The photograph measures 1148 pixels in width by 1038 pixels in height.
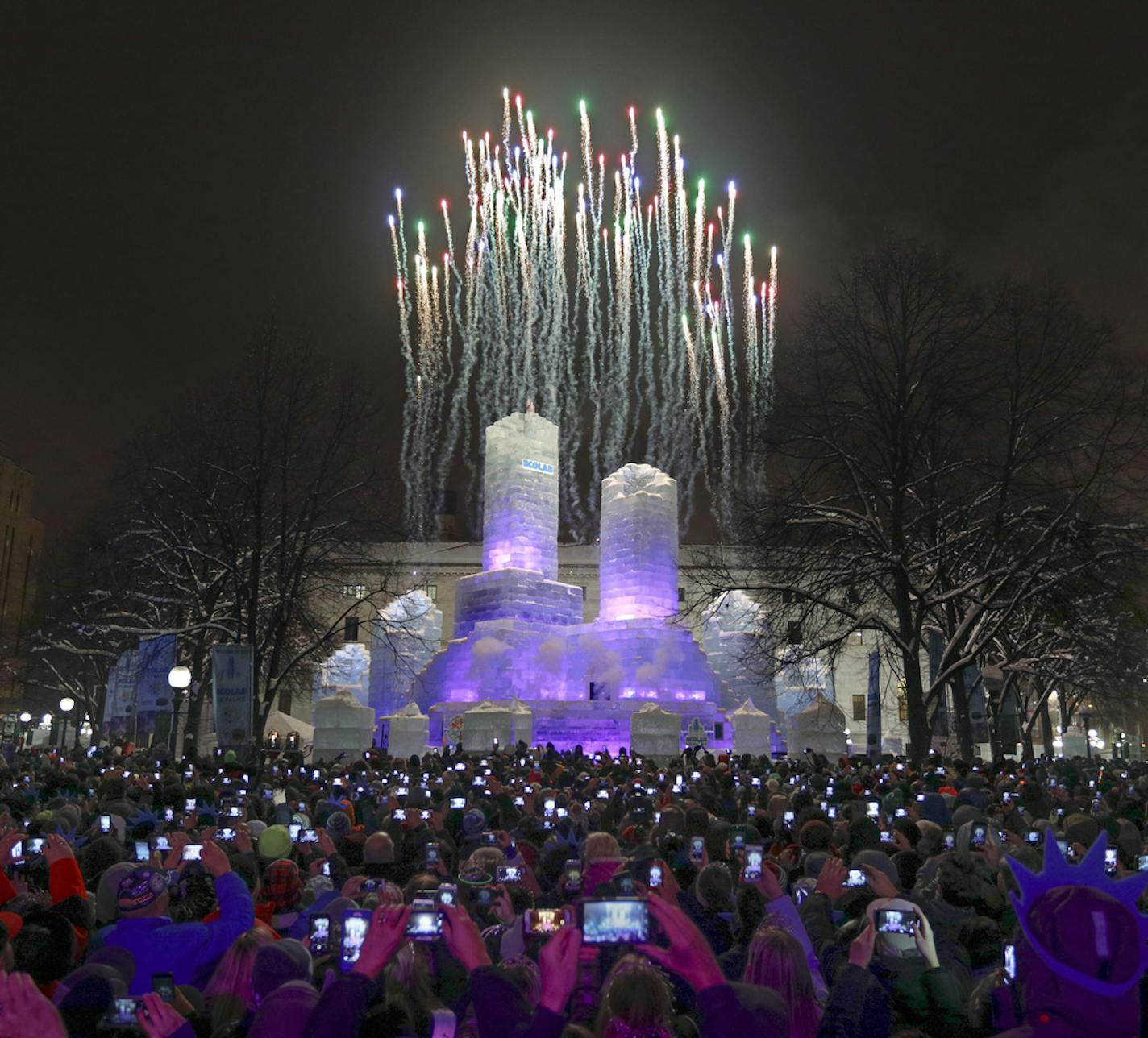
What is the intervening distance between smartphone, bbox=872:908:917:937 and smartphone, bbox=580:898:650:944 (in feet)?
5.51

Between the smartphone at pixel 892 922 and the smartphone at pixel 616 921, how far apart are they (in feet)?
5.51

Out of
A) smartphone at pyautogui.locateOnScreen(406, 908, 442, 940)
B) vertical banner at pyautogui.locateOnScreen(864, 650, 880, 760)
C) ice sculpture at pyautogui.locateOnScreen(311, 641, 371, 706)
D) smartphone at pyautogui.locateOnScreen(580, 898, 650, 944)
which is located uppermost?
ice sculpture at pyautogui.locateOnScreen(311, 641, 371, 706)

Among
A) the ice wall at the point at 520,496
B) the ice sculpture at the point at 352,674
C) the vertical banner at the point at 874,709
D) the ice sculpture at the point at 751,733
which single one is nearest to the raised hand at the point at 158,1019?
the vertical banner at the point at 874,709

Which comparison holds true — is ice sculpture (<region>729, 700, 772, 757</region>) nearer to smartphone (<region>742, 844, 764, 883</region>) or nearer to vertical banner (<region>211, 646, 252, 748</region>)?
vertical banner (<region>211, 646, 252, 748</region>)

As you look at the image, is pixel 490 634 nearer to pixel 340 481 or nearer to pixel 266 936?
pixel 340 481

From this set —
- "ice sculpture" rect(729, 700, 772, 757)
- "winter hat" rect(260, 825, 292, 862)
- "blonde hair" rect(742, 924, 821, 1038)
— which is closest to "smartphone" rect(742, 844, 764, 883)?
"blonde hair" rect(742, 924, 821, 1038)

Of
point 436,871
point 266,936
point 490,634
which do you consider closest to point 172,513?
point 490,634

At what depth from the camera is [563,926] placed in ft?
12.5

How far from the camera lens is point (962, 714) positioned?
29312 mm

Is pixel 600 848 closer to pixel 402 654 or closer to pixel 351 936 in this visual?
pixel 351 936

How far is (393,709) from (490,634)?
9.27 m

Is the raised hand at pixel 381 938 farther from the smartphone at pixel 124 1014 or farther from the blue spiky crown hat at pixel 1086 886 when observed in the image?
the blue spiky crown hat at pixel 1086 886

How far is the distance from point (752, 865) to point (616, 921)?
3.37m

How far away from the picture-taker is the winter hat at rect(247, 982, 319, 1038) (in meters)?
3.62
